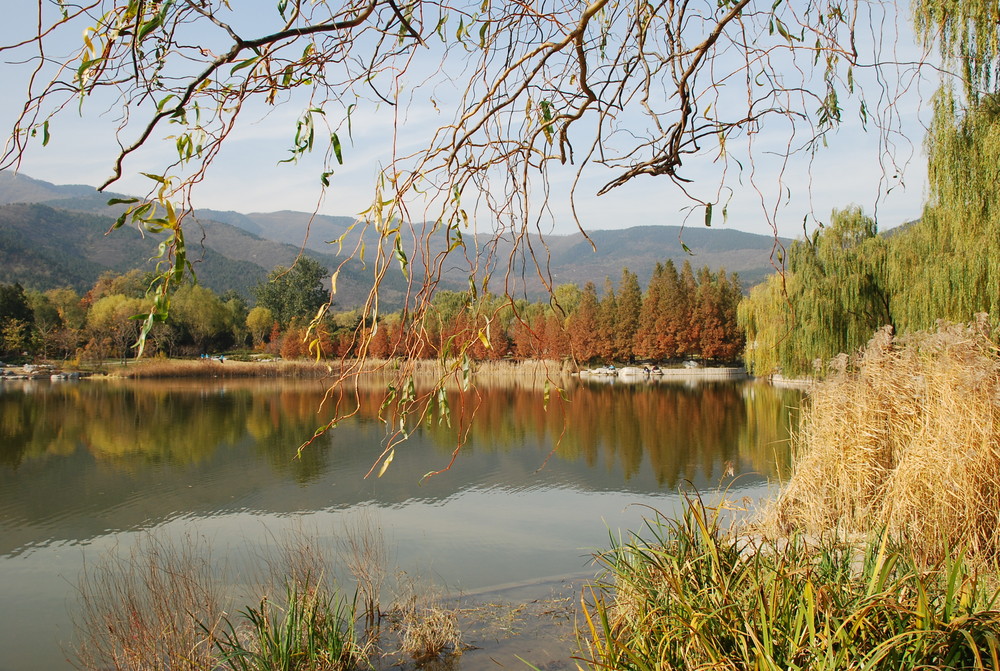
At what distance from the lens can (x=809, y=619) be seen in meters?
2.19

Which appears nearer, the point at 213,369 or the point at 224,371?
the point at 213,369

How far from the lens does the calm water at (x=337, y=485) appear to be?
727cm

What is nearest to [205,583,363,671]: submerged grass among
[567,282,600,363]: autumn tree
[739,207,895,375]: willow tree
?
[739,207,895,375]: willow tree

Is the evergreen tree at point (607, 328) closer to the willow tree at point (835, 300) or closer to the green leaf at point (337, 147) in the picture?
the willow tree at point (835, 300)

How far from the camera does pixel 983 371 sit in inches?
197

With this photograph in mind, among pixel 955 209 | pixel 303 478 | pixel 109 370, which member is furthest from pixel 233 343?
pixel 955 209

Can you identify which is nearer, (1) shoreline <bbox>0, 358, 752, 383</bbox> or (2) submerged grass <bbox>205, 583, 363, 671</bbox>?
(2) submerged grass <bbox>205, 583, 363, 671</bbox>

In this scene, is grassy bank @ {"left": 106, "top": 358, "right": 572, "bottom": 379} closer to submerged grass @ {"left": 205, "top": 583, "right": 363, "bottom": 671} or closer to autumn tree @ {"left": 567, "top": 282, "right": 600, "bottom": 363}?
autumn tree @ {"left": 567, "top": 282, "right": 600, "bottom": 363}

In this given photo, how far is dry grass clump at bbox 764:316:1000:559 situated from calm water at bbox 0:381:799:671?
5.83 ft

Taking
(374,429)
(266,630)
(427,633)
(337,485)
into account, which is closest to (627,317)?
(374,429)

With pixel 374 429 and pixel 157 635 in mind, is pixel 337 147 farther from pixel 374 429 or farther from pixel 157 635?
pixel 374 429

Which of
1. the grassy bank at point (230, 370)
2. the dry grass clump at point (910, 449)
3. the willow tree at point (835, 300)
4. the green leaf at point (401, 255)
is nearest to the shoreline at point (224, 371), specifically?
the grassy bank at point (230, 370)

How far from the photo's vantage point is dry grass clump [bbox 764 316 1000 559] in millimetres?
4758

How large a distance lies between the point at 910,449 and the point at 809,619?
3.56m
